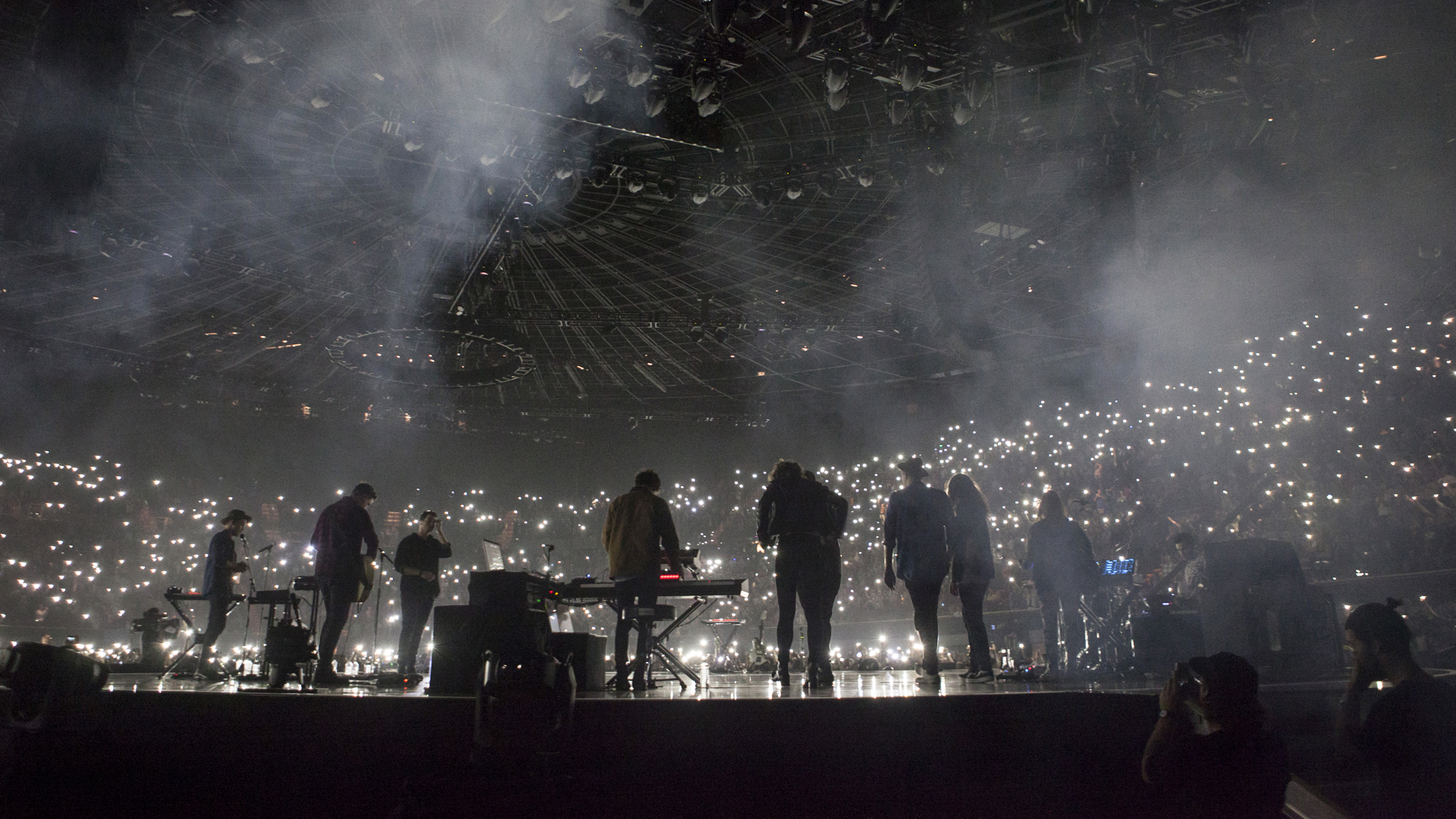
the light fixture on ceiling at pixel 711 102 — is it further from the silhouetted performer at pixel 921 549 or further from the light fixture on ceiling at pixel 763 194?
the silhouetted performer at pixel 921 549

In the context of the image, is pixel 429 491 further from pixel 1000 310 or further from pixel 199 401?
pixel 1000 310

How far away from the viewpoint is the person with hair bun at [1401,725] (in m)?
2.82

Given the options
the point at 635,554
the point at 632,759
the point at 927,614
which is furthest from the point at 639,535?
the point at 927,614

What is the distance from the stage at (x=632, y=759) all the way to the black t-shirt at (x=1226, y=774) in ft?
3.74

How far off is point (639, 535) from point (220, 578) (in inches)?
207

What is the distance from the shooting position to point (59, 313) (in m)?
11.1

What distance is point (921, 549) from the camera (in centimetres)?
592

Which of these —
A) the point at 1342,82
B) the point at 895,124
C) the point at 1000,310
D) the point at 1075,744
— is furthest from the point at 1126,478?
the point at 1075,744

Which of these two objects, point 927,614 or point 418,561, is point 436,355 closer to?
point 418,561

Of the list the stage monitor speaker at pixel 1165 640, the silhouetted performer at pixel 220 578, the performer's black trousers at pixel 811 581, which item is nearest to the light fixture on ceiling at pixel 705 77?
the performer's black trousers at pixel 811 581

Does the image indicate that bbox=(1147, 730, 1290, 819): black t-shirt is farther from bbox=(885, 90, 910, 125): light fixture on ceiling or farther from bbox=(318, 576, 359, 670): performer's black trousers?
bbox=(318, 576, 359, 670): performer's black trousers

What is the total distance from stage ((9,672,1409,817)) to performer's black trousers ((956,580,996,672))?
6.58 feet

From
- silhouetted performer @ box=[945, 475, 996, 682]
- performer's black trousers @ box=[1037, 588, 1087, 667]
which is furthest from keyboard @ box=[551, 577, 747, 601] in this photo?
performer's black trousers @ box=[1037, 588, 1087, 667]

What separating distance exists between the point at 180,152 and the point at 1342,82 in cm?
1052
